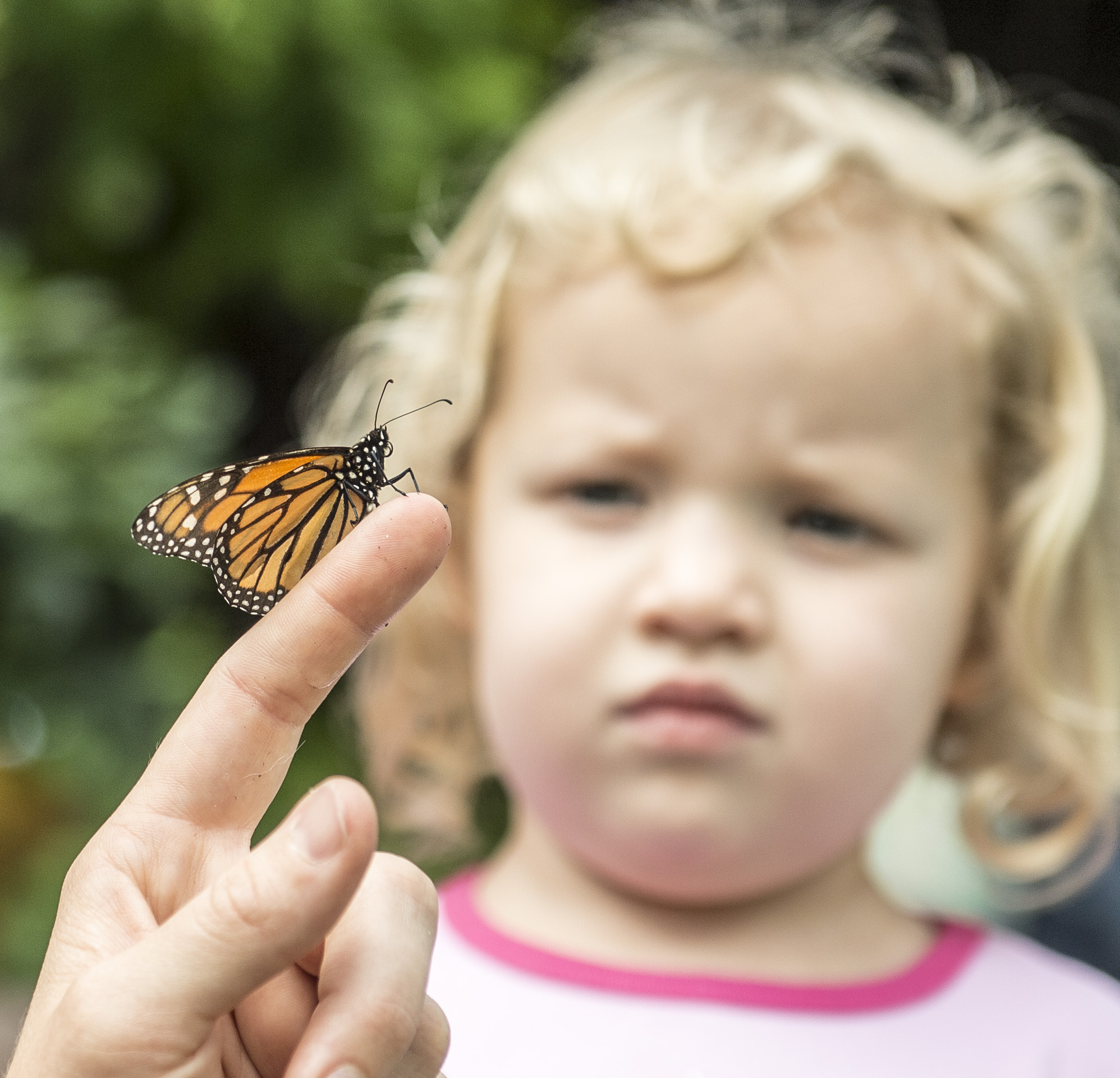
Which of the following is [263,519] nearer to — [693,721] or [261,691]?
[261,691]

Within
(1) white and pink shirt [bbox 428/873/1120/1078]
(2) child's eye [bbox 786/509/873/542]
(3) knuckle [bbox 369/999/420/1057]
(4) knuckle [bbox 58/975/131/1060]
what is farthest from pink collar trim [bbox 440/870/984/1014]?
Result: (4) knuckle [bbox 58/975/131/1060]

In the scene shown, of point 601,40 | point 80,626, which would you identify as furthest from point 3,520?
Result: point 601,40

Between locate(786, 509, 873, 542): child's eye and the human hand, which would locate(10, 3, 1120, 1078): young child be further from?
the human hand

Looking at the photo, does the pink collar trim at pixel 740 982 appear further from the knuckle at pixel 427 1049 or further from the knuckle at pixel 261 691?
the knuckle at pixel 261 691

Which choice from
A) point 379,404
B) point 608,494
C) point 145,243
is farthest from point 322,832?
point 145,243

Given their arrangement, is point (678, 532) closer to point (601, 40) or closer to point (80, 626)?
point (601, 40)

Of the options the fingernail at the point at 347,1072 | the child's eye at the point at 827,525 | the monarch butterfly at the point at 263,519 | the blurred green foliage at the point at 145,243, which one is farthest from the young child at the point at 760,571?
the blurred green foliage at the point at 145,243
